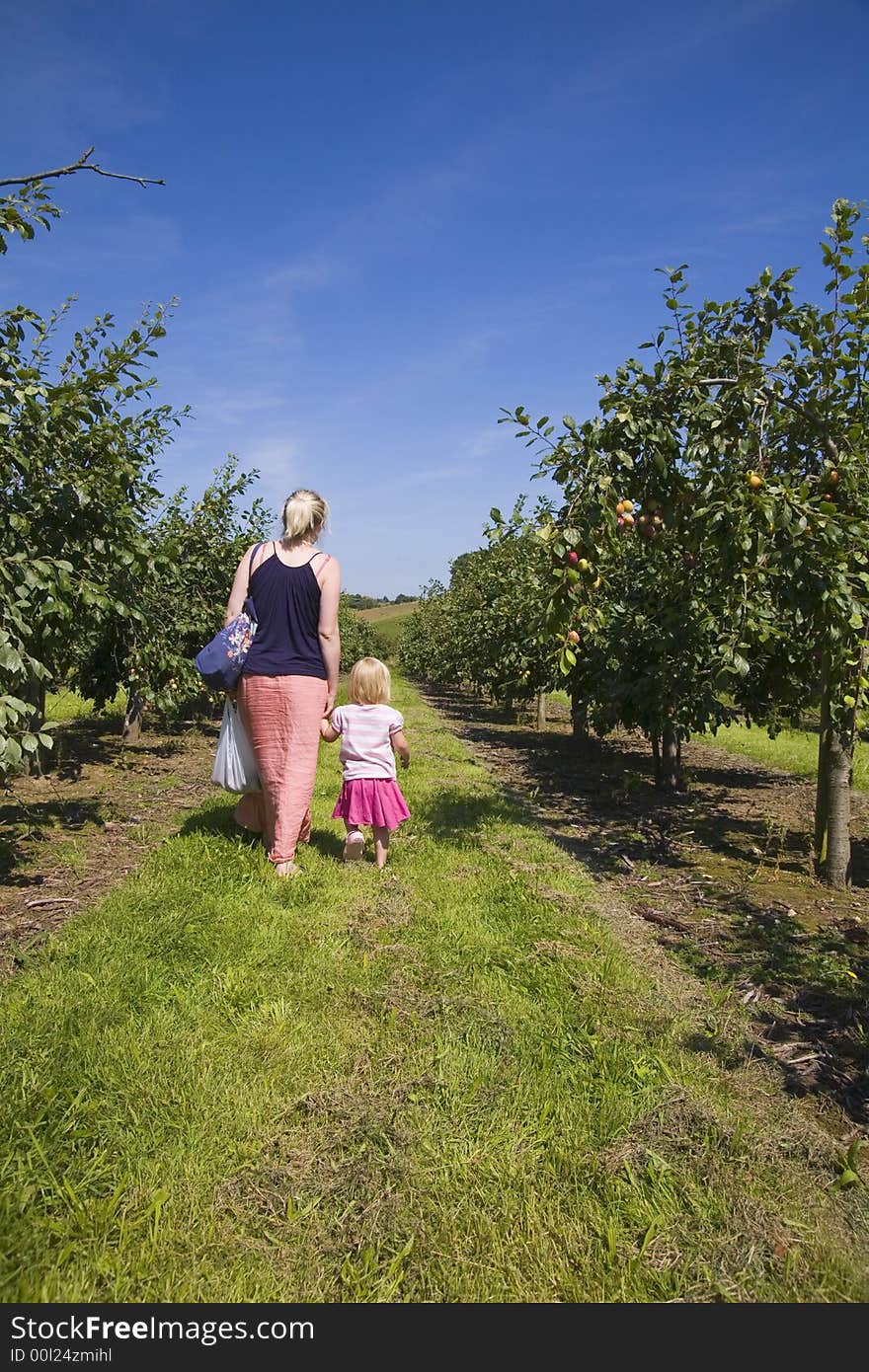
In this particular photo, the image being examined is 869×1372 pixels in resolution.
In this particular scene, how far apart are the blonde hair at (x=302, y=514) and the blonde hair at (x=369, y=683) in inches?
34.9

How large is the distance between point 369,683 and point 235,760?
95 centimetres

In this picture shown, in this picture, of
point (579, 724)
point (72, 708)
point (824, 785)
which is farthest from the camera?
point (72, 708)

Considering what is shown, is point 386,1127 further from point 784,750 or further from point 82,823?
point 784,750

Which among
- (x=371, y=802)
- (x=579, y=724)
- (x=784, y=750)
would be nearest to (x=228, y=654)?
(x=371, y=802)

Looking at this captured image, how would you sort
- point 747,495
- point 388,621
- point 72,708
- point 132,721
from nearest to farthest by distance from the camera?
1. point 747,495
2. point 132,721
3. point 72,708
4. point 388,621

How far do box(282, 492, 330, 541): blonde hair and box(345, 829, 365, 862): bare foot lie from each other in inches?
73.1

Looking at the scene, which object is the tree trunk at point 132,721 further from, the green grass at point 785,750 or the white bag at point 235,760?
the green grass at point 785,750

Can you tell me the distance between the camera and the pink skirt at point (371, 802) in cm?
474

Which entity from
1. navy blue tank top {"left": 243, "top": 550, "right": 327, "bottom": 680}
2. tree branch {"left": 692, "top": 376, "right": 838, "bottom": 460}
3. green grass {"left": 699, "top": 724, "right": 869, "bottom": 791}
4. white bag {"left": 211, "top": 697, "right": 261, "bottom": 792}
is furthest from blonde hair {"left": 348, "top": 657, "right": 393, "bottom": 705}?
green grass {"left": 699, "top": 724, "right": 869, "bottom": 791}

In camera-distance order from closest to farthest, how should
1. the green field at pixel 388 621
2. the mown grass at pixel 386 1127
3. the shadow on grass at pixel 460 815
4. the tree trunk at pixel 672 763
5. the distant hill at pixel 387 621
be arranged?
1. the mown grass at pixel 386 1127
2. the shadow on grass at pixel 460 815
3. the tree trunk at pixel 672 763
4. the green field at pixel 388 621
5. the distant hill at pixel 387 621

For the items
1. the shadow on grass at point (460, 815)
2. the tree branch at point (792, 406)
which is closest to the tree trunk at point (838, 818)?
the tree branch at point (792, 406)

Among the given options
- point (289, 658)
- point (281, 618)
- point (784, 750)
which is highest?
point (281, 618)

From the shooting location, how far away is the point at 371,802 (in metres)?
4.75

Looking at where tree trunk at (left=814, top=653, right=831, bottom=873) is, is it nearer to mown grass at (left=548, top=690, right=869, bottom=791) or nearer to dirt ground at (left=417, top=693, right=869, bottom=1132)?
dirt ground at (left=417, top=693, right=869, bottom=1132)
